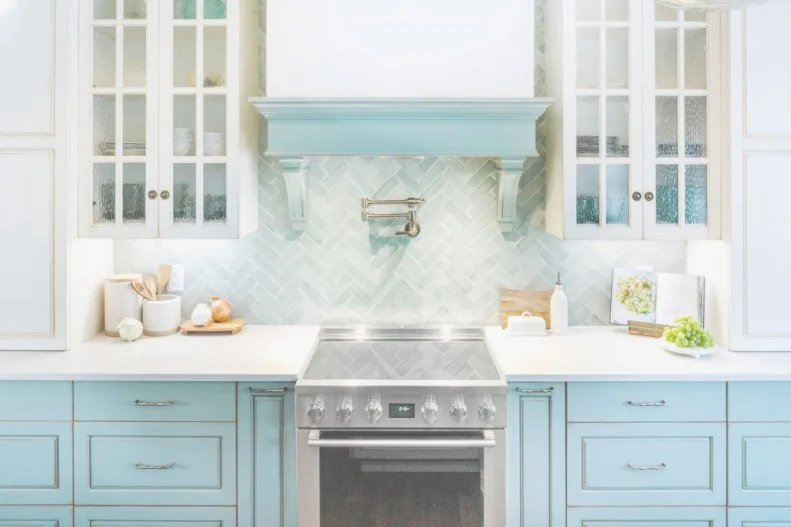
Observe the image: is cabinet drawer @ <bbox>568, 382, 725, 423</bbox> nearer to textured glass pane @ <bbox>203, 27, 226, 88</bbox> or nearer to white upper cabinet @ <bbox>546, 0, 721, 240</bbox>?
white upper cabinet @ <bbox>546, 0, 721, 240</bbox>

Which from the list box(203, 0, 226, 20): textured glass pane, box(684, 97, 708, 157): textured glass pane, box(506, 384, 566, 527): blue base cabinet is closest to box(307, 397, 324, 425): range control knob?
box(506, 384, 566, 527): blue base cabinet

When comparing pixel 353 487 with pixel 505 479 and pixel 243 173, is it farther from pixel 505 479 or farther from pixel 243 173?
pixel 243 173

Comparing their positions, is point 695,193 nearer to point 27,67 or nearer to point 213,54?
point 213,54

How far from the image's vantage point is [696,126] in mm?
2492

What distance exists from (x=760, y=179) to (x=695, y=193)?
228 millimetres

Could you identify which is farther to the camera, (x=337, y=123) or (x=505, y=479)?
(x=337, y=123)

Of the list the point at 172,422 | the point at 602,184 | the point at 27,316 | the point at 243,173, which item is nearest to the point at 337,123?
the point at 243,173

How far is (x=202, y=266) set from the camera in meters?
2.87

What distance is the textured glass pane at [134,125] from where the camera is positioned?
98.6 inches

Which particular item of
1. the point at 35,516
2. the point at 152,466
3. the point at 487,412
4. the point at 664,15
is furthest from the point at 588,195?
the point at 35,516

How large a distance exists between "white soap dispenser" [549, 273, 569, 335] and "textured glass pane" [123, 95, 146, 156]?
181 centimetres

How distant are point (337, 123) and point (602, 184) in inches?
41.9

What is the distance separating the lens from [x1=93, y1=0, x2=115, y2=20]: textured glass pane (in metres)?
2.49

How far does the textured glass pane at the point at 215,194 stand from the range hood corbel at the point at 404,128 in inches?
10.3
